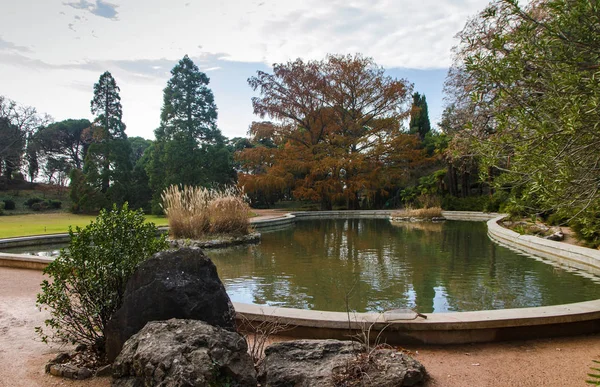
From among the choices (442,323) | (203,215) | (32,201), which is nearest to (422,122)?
(203,215)

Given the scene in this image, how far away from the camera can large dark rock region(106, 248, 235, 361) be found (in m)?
2.22

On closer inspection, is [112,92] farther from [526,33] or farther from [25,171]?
[526,33]

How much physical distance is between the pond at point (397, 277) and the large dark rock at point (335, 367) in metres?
1.52

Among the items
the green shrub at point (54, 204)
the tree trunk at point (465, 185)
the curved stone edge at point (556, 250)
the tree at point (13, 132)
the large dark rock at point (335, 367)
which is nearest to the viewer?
the large dark rock at point (335, 367)

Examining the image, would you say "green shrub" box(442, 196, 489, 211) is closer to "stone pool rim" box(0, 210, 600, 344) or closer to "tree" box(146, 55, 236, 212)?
"tree" box(146, 55, 236, 212)

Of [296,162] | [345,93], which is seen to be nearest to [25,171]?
[296,162]

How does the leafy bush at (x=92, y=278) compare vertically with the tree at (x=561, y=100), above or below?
below

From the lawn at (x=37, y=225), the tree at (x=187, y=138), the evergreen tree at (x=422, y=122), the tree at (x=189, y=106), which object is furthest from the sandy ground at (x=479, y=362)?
the evergreen tree at (x=422, y=122)

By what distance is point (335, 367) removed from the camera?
206cm

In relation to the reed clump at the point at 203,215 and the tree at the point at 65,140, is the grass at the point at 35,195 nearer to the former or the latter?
the tree at the point at 65,140

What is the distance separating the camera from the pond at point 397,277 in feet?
13.8

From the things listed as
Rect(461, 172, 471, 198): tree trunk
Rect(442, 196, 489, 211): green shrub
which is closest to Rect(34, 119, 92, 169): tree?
Rect(442, 196, 489, 211): green shrub

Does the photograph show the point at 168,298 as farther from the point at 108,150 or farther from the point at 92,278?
the point at 108,150

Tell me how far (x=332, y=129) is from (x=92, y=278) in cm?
1901
